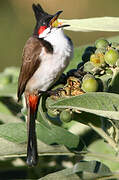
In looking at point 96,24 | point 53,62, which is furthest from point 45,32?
point 96,24

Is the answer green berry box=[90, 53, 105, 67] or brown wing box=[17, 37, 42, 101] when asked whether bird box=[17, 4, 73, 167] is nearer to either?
brown wing box=[17, 37, 42, 101]

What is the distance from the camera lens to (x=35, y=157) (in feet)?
4.51

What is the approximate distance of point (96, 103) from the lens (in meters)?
1.07

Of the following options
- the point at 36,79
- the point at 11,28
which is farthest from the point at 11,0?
the point at 36,79

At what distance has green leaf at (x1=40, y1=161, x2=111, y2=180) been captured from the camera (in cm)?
118

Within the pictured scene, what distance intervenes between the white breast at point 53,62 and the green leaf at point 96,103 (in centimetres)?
75

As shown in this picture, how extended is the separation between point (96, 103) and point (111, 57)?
0.72 feet

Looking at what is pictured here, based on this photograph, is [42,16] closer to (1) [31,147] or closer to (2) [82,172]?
(1) [31,147]

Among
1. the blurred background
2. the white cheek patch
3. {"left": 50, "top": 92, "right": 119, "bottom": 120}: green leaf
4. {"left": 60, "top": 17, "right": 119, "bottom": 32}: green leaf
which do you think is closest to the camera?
{"left": 50, "top": 92, "right": 119, "bottom": 120}: green leaf

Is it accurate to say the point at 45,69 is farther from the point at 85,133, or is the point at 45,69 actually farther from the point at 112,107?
the point at 112,107

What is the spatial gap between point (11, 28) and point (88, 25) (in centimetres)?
620

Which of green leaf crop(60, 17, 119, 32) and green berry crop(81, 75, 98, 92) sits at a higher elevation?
green leaf crop(60, 17, 119, 32)

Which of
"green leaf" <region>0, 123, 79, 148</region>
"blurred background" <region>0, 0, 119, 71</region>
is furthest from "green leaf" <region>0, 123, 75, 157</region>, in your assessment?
"blurred background" <region>0, 0, 119, 71</region>

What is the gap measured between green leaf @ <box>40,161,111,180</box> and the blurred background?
5.31 meters
